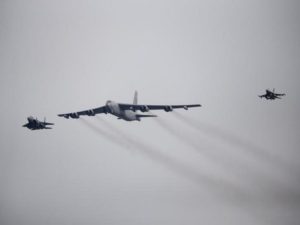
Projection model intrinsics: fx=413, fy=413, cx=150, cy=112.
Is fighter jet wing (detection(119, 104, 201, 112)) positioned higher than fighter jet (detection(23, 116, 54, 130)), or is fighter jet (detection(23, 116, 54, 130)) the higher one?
fighter jet wing (detection(119, 104, 201, 112))

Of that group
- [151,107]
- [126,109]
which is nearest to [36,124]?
[126,109]

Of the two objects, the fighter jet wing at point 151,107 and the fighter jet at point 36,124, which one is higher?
the fighter jet wing at point 151,107

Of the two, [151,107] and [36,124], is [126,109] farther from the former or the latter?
[36,124]

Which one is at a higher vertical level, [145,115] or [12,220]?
[145,115]

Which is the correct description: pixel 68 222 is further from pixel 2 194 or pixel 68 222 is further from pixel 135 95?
pixel 135 95

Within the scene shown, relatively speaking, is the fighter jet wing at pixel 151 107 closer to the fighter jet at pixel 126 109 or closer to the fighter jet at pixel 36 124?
the fighter jet at pixel 126 109

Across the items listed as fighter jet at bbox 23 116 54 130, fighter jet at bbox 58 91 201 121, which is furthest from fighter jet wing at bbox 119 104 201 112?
fighter jet at bbox 23 116 54 130

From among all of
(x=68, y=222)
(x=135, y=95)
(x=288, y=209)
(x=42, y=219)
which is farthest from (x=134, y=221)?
(x=288, y=209)

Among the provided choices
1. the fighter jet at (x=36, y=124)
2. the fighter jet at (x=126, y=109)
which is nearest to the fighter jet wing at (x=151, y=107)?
the fighter jet at (x=126, y=109)

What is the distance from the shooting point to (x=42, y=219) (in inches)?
3300

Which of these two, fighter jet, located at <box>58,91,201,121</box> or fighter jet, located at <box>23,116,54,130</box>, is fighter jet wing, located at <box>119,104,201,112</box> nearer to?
fighter jet, located at <box>58,91,201,121</box>

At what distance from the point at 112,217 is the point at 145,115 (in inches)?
1346

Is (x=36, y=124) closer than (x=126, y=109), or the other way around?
(x=126, y=109)

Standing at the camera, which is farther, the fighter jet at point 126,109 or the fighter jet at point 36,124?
the fighter jet at point 36,124
